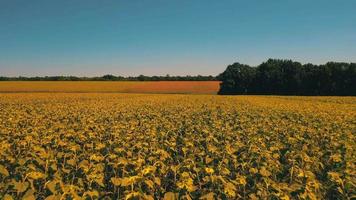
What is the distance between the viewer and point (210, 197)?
15.7ft

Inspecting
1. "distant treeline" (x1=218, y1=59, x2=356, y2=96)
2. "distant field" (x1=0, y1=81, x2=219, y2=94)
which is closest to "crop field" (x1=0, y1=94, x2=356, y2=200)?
"distant treeline" (x1=218, y1=59, x2=356, y2=96)

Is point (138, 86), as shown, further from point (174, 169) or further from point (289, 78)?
point (174, 169)

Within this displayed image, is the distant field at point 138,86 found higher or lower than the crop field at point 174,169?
lower

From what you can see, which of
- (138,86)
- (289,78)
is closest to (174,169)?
(289,78)

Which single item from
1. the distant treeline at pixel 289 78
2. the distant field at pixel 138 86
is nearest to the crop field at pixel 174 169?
the distant treeline at pixel 289 78

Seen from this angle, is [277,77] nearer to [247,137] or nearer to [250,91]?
[250,91]

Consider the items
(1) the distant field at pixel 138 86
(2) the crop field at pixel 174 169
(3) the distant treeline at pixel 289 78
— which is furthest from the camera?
(1) the distant field at pixel 138 86

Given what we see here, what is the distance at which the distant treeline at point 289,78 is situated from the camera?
8994 cm

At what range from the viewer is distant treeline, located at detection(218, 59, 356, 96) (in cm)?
8994

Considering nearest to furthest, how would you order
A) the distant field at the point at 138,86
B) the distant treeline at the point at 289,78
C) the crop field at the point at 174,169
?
the crop field at the point at 174,169 < the distant treeline at the point at 289,78 < the distant field at the point at 138,86

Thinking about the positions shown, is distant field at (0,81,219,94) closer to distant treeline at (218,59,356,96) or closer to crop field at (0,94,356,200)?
distant treeline at (218,59,356,96)

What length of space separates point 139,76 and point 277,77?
75713mm

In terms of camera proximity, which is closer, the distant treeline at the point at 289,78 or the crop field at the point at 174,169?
the crop field at the point at 174,169

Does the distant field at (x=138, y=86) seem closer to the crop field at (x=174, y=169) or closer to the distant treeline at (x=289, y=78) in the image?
the distant treeline at (x=289, y=78)
